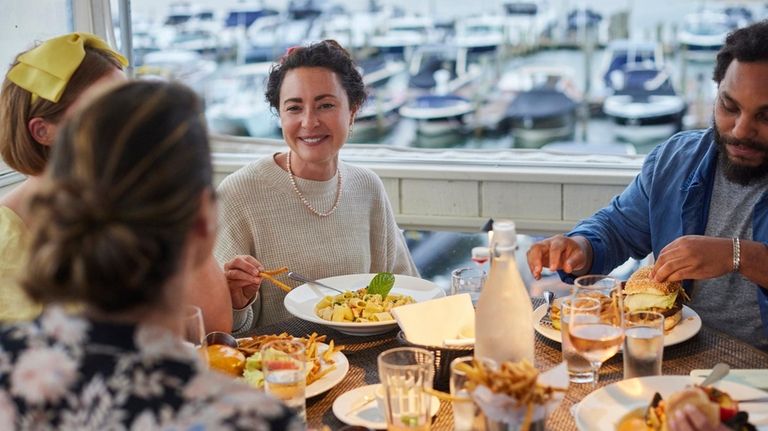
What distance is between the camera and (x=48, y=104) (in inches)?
72.4

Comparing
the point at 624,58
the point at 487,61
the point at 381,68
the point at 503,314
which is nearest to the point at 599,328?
the point at 503,314

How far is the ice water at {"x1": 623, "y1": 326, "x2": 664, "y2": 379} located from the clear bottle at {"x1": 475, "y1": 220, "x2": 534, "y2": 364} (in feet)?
0.68

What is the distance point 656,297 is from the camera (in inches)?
74.0

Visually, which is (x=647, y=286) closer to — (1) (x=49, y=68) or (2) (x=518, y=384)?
(2) (x=518, y=384)

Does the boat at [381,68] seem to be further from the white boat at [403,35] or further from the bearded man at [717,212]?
the bearded man at [717,212]

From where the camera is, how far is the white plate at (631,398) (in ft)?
4.58

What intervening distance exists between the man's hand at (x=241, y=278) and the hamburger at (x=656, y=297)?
86 centimetres

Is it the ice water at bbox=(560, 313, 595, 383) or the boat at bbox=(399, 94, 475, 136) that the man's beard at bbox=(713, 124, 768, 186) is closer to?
the ice water at bbox=(560, 313, 595, 383)

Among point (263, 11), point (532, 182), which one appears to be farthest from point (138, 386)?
point (263, 11)

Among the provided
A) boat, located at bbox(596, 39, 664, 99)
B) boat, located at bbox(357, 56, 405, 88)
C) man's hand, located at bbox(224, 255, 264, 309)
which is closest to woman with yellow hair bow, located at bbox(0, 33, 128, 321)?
man's hand, located at bbox(224, 255, 264, 309)

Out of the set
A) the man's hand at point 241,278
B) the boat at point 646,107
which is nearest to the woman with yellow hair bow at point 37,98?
the man's hand at point 241,278

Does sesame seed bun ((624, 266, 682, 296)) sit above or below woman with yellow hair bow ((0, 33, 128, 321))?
below

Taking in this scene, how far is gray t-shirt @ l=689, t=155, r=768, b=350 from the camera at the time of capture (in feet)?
7.29

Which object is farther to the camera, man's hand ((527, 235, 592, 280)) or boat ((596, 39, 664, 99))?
boat ((596, 39, 664, 99))
